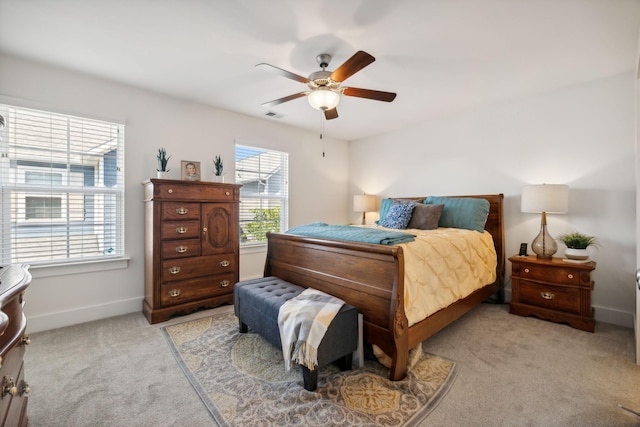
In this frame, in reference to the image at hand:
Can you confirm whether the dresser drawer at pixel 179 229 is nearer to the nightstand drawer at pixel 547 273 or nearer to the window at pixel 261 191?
the window at pixel 261 191

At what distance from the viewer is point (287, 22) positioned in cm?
201

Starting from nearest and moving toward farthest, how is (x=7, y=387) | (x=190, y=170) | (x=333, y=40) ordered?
(x=7, y=387), (x=333, y=40), (x=190, y=170)

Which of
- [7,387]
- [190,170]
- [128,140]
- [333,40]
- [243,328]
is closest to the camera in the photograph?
[7,387]

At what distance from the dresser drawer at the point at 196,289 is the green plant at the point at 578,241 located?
3681 mm

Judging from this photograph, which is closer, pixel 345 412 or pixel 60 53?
pixel 345 412

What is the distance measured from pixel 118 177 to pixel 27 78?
1095mm

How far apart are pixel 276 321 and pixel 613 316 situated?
3.38 metres

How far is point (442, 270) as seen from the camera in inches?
91.4

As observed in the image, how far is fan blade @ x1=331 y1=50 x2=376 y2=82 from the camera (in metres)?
1.87

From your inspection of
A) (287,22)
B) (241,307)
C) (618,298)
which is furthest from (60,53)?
(618,298)

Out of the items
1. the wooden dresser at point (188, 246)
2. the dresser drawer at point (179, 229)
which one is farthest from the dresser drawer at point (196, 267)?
the dresser drawer at point (179, 229)

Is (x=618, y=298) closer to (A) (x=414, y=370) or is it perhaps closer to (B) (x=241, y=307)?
(A) (x=414, y=370)

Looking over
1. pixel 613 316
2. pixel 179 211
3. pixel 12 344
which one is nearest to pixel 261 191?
pixel 179 211

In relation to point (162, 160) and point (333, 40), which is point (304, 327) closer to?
point (333, 40)
